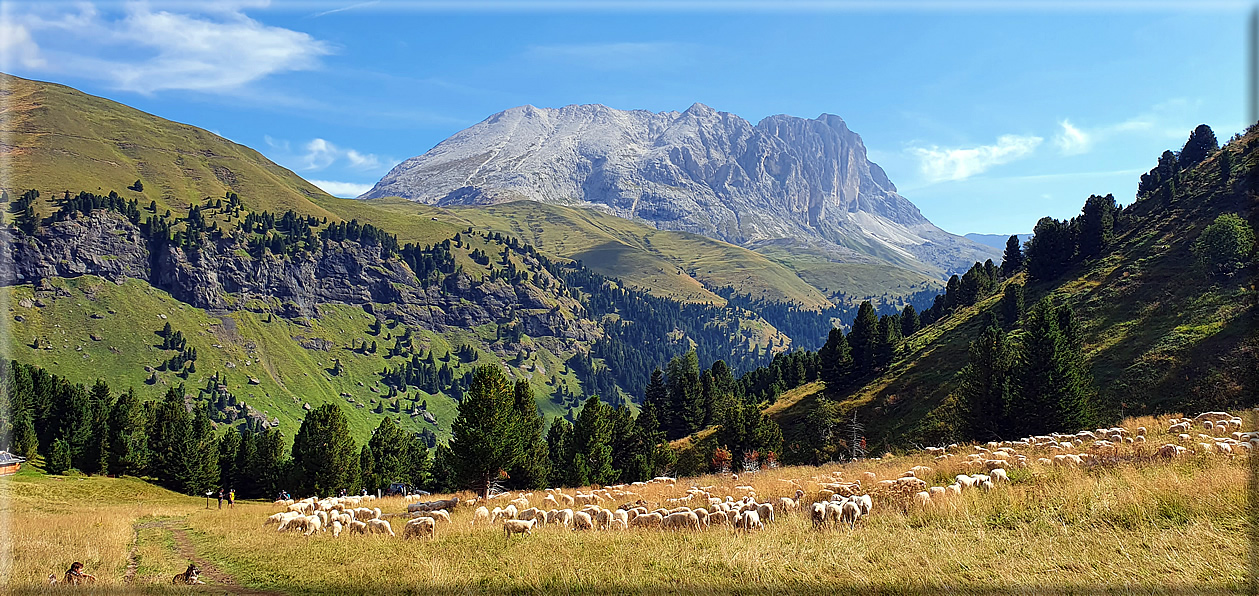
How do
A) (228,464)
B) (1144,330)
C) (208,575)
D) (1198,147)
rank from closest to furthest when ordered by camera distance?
(208,575) < (1144,330) < (228,464) < (1198,147)

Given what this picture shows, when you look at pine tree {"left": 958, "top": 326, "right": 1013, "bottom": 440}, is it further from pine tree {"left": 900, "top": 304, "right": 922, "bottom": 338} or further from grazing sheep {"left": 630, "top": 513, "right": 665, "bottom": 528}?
pine tree {"left": 900, "top": 304, "right": 922, "bottom": 338}

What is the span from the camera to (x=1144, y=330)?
7312cm

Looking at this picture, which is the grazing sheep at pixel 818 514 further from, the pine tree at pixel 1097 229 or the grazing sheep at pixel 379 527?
the pine tree at pixel 1097 229

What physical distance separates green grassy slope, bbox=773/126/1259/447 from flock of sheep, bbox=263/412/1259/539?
31280 millimetres

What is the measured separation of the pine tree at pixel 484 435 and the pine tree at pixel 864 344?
78.9 meters

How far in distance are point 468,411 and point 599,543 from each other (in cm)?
2625

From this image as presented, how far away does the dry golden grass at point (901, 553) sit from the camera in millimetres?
10531

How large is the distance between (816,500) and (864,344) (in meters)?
91.3

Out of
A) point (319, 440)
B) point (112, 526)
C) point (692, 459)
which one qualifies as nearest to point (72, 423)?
point (319, 440)

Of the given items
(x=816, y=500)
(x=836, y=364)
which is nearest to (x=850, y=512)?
(x=816, y=500)

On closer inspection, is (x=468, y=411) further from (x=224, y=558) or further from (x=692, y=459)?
(x=692, y=459)

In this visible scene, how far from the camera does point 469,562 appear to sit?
53.1ft

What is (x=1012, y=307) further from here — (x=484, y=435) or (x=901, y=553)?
(x=901, y=553)

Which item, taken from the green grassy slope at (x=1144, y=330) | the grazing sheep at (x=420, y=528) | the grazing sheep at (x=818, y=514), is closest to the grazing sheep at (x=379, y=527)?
the grazing sheep at (x=420, y=528)
